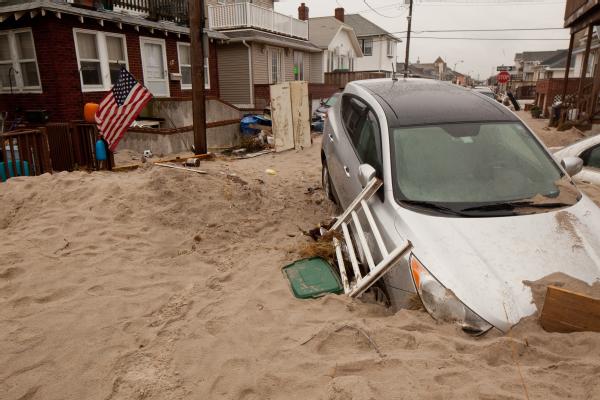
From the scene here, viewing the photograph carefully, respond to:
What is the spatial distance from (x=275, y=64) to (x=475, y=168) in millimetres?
20719

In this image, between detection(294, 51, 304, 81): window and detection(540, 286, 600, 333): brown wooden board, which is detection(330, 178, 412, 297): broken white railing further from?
detection(294, 51, 304, 81): window

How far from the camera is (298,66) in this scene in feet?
84.9

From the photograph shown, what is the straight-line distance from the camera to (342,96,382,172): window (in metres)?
3.99

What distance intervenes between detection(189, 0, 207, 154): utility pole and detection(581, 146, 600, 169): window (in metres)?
6.09

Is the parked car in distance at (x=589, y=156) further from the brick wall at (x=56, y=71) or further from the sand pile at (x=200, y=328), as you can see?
the brick wall at (x=56, y=71)

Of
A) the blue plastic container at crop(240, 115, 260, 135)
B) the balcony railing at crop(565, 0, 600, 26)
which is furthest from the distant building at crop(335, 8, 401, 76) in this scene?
the blue plastic container at crop(240, 115, 260, 135)

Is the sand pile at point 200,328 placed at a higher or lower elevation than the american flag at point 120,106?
lower

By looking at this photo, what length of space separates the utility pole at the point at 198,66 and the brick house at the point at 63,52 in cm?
565

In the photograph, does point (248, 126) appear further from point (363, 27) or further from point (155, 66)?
point (363, 27)

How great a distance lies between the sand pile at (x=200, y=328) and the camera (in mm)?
2154

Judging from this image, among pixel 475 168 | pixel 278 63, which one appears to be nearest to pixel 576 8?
pixel 475 168

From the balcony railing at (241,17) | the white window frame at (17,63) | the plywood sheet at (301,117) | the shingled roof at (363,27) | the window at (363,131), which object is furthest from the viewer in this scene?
the shingled roof at (363,27)

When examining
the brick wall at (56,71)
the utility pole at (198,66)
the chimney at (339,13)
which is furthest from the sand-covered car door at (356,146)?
the chimney at (339,13)

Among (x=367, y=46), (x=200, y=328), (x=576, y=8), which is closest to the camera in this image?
(x=200, y=328)
